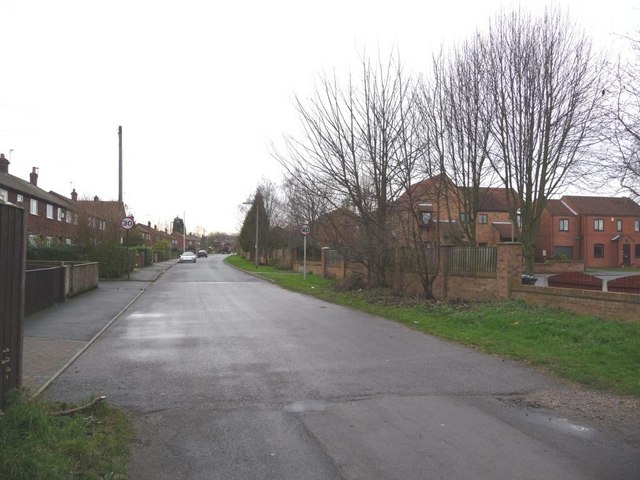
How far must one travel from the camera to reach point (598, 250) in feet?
174

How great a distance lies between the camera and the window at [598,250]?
5303cm

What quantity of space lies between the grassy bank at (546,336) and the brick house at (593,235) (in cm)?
4258

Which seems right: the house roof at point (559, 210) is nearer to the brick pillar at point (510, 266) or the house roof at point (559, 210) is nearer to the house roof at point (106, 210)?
the house roof at point (106, 210)

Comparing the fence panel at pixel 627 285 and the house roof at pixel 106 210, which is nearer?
the fence panel at pixel 627 285

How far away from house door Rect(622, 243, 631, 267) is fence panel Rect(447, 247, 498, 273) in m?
44.5

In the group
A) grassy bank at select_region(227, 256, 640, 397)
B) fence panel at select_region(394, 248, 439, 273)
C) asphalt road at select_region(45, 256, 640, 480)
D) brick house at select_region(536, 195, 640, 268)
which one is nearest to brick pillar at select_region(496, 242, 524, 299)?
grassy bank at select_region(227, 256, 640, 397)

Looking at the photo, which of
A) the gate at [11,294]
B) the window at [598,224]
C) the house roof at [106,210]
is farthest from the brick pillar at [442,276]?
the window at [598,224]

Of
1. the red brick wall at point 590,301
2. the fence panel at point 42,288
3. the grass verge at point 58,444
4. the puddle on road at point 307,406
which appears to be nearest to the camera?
the grass verge at point 58,444

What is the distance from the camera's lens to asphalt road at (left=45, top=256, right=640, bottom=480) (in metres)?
4.27

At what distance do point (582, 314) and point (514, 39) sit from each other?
983 cm

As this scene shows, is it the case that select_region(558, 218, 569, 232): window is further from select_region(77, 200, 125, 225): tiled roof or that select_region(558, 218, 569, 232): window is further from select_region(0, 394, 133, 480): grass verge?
select_region(0, 394, 133, 480): grass verge

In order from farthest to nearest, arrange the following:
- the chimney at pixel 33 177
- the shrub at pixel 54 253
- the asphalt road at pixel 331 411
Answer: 1. the chimney at pixel 33 177
2. the shrub at pixel 54 253
3. the asphalt road at pixel 331 411

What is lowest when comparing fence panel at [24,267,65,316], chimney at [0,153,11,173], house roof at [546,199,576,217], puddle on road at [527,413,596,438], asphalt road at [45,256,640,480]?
puddle on road at [527,413,596,438]

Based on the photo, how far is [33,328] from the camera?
11422 mm
